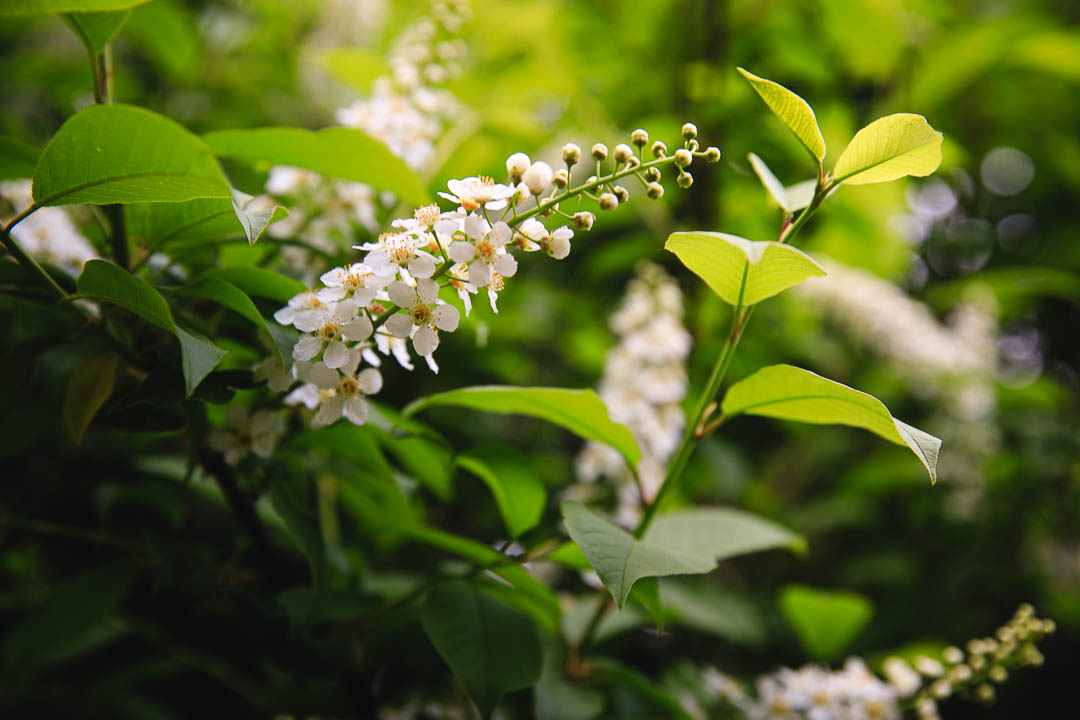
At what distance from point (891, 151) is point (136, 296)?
85cm

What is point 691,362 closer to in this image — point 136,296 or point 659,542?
point 659,542

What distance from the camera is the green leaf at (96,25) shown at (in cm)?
88

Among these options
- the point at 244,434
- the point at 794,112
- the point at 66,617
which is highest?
the point at 794,112

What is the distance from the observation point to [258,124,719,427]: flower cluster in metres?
0.82

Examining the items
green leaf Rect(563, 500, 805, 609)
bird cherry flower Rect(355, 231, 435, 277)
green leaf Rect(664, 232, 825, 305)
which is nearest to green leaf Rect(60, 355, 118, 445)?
bird cherry flower Rect(355, 231, 435, 277)

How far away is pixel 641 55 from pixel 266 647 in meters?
2.01

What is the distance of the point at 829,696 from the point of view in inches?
51.3

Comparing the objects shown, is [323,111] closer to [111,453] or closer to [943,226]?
[111,453]

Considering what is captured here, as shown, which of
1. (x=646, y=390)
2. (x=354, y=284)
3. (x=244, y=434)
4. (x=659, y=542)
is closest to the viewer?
(x=354, y=284)

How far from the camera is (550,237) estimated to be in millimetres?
828

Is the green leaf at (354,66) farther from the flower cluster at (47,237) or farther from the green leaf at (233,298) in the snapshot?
the green leaf at (233,298)

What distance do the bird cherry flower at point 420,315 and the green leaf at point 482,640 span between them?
377 millimetres

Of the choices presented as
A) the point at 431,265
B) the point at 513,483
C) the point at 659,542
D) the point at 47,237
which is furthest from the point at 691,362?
the point at 47,237

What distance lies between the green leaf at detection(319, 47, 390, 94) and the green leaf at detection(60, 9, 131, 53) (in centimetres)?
83
